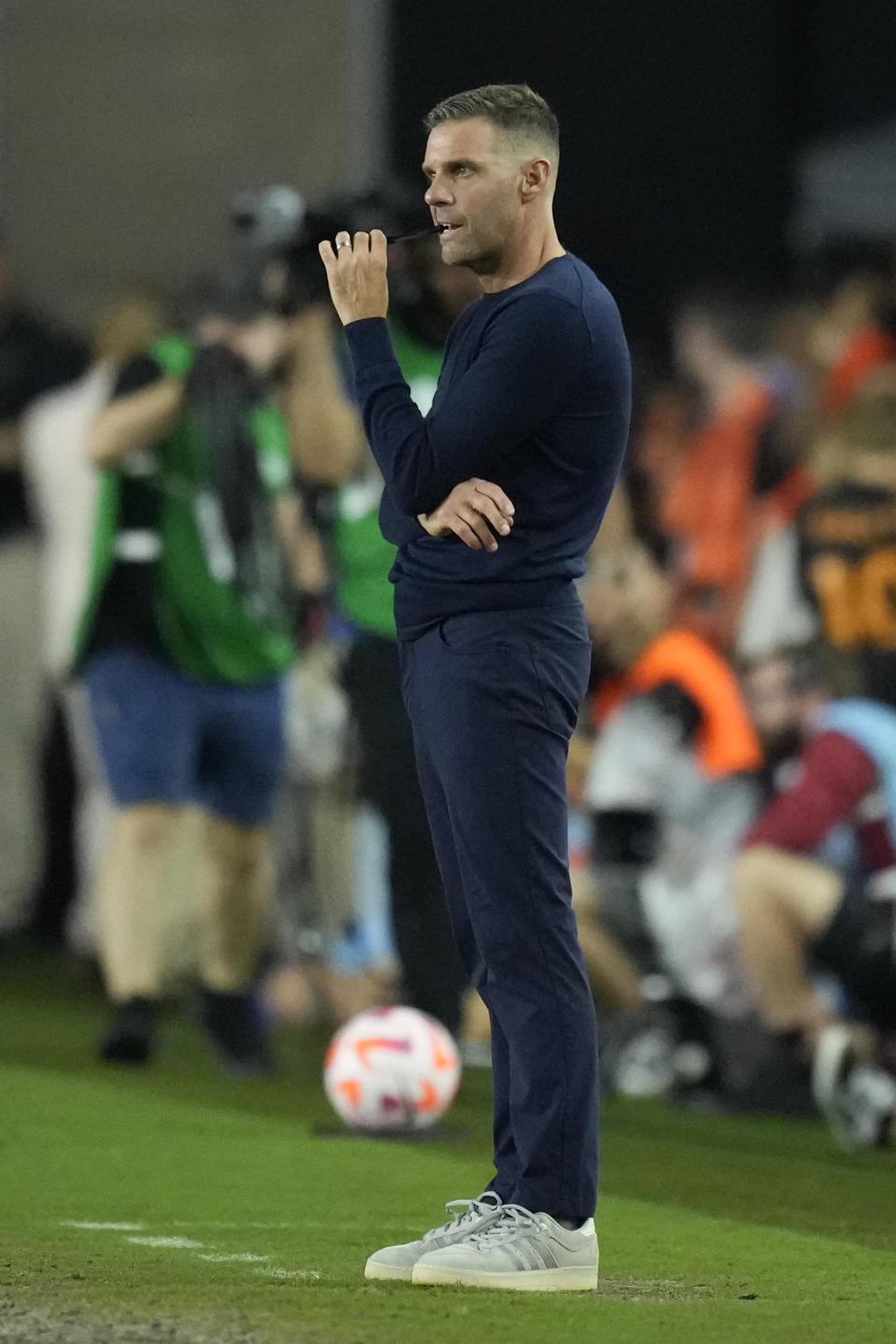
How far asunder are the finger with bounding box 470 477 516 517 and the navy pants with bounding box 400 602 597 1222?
178 millimetres

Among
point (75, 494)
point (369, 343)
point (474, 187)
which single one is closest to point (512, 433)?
point (369, 343)

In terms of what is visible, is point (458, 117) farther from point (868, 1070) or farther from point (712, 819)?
point (712, 819)

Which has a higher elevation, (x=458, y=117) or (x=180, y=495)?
(x=458, y=117)

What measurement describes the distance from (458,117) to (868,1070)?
3.18 meters

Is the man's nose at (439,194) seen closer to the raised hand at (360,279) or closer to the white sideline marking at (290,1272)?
the raised hand at (360,279)

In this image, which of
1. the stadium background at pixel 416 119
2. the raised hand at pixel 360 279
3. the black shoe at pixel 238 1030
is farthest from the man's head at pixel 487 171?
the stadium background at pixel 416 119

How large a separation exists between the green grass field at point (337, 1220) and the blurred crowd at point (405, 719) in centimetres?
34

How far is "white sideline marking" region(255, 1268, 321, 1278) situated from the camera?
4.16m

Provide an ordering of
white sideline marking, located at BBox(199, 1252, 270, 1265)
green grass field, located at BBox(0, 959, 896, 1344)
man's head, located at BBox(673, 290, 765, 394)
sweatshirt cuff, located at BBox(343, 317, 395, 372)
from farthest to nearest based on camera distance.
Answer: man's head, located at BBox(673, 290, 765, 394) < white sideline marking, located at BBox(199, 1252, 270, 1265) < sweatshirt cuff, located at BBox(343, 317, 395, 372) < green grass field, located at BBox(0, 959, 896, 1344)

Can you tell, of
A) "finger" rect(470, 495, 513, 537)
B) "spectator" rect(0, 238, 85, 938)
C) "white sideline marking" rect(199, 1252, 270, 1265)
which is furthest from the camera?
"spectator" rect(0, 238, 85, 938)

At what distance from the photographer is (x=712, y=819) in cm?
763

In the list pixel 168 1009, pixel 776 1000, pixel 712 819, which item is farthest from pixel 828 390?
pixel 168 1009

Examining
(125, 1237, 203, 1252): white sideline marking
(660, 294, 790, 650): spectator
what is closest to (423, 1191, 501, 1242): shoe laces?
(125, 1237, 203, 1252): white sideline marking

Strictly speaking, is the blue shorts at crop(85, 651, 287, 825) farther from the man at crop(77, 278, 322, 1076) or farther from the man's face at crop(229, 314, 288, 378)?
the man's face at crop(229, 314, 288, 378)
